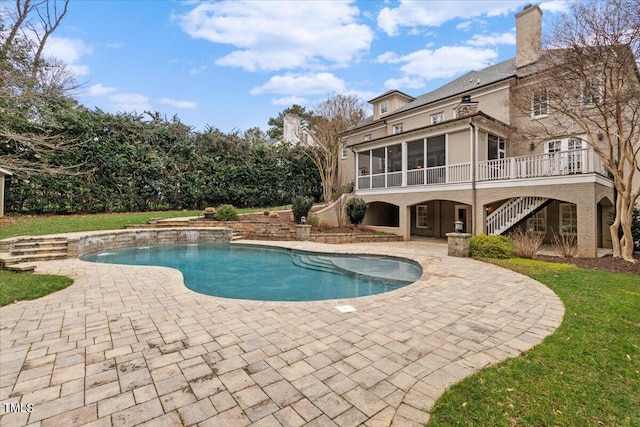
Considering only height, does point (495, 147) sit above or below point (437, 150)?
below

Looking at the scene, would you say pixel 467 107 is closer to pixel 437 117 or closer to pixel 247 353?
pixel 437 117

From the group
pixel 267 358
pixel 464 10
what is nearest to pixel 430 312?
pixel 267 358

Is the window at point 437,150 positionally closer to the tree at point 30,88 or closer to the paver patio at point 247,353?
the paver patio at point 247,353

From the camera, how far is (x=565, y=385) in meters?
2.65

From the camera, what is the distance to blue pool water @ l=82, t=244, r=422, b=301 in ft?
Result: 23.0

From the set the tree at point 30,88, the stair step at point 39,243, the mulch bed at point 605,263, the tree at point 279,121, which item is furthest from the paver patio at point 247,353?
the tree at point 279,121

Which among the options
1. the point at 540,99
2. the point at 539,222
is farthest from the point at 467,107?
the point at 539,222

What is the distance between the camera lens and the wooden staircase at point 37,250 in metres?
8.52

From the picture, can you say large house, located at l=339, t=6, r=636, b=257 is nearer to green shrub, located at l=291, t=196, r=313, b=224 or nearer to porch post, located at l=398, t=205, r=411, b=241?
porch post, located at l=398, t=205, r=411, b=241

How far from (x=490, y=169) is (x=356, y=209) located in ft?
22.5

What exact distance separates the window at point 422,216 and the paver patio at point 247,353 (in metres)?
12.6

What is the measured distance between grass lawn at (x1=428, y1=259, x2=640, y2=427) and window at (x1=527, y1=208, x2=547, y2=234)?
38.0 ft

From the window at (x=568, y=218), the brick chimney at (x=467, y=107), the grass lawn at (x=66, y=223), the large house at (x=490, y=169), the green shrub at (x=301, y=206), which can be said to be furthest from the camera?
the green shrub at (x=301, y=206)

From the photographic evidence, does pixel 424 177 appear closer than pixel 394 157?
Yes
